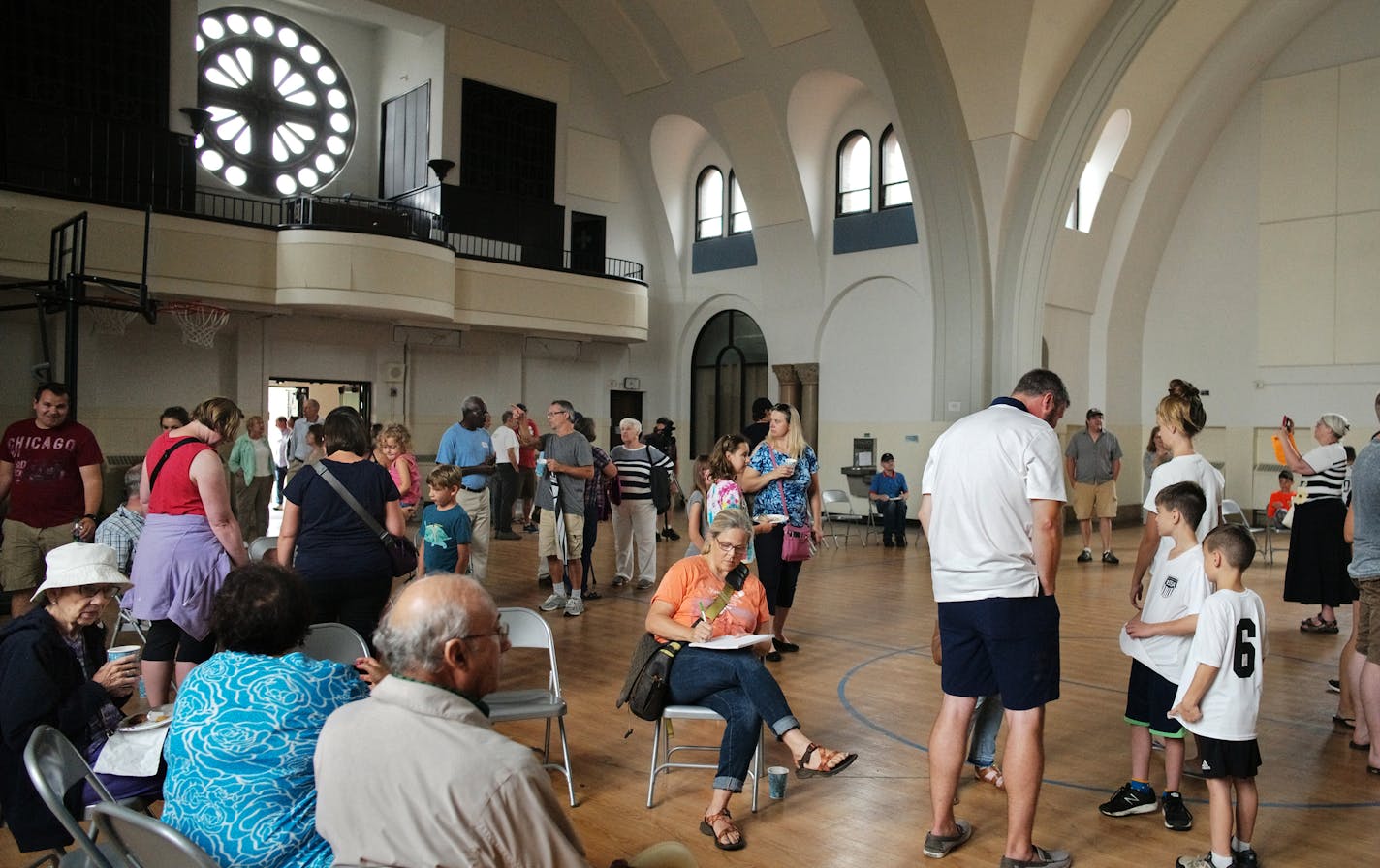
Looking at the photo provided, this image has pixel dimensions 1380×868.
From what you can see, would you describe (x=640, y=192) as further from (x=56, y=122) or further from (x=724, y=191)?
(x=56, y=122)

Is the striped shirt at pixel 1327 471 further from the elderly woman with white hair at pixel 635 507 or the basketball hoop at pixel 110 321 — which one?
the basketball hoop at pixel 110 321

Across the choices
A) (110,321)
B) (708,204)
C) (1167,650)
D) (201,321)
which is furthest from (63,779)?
(708,204)

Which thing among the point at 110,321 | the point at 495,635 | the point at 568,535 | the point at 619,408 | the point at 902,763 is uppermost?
the point at 110,321

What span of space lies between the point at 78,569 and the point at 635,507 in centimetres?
629

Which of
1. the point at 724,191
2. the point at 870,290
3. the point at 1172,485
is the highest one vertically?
the point at 724,191

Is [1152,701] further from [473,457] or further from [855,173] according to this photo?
[855,173]

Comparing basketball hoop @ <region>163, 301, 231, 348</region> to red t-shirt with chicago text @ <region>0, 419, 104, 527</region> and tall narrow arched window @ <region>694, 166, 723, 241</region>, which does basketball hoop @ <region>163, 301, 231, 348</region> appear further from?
tall narrow arched window @ <region>694, 166, 723, 241</region>

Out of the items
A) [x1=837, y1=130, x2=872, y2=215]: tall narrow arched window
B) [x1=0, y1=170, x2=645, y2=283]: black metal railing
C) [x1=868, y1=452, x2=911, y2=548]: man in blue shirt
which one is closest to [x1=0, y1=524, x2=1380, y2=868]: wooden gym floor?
[x1=868, y1=452, x2=911, y2=548]: man in blue shirt

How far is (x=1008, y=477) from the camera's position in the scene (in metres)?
3.40

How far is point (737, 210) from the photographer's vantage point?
62.6 ft

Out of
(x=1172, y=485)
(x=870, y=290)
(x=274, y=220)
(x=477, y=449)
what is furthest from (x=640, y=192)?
(x=1172, y=485)

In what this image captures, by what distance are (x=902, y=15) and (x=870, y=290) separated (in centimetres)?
480

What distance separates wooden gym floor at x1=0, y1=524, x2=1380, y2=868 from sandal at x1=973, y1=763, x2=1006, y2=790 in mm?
64

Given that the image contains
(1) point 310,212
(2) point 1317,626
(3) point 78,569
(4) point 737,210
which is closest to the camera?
(3) point 78,569
